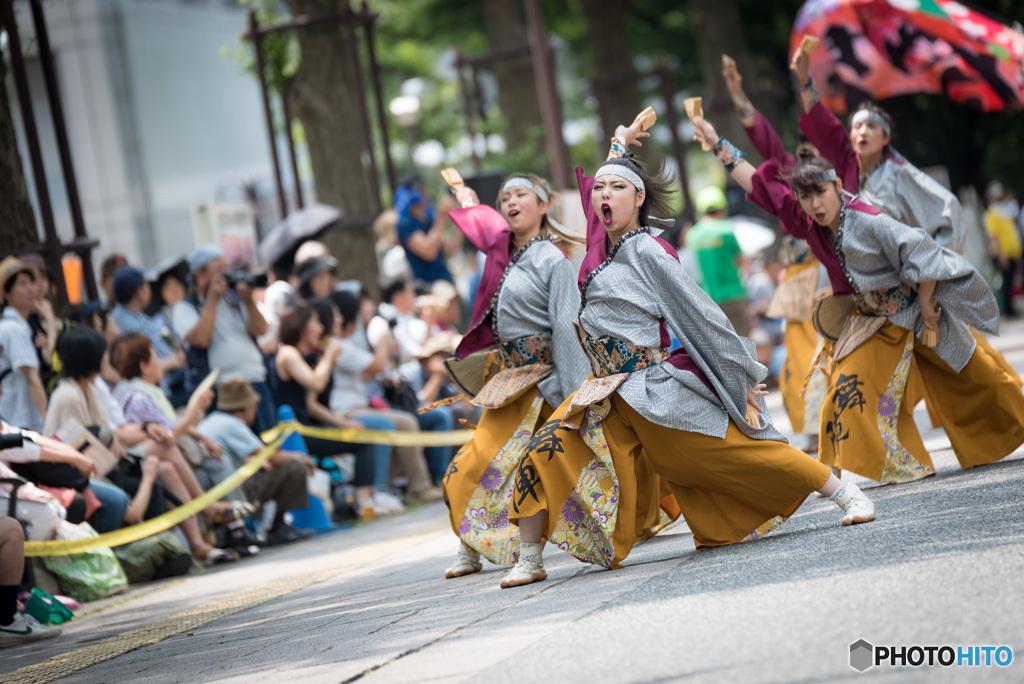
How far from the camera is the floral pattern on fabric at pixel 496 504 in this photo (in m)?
5.65

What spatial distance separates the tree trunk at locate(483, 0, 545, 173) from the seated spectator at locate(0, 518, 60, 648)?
550 inches

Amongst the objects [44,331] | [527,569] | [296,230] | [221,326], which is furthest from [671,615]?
[296,230]

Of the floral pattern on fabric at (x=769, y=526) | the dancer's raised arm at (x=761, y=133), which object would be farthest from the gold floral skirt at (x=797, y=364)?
the floral pattern on fabric at (x=769, y=526)

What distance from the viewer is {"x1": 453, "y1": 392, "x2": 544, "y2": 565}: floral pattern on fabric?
5.65 meters

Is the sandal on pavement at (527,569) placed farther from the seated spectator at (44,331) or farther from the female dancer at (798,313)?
the seated spectator at (44,331)

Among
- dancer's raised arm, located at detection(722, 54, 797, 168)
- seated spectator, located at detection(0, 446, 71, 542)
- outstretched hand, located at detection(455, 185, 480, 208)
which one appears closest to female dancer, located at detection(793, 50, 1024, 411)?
dancer's raised arm, located at detection(722, 54, 797, 168)

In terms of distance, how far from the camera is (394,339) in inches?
433

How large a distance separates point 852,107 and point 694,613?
14702 mm

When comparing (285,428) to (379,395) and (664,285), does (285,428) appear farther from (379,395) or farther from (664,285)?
(664,285)

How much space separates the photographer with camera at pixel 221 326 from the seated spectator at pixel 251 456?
293 millimetres

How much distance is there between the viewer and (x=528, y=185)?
233 inches

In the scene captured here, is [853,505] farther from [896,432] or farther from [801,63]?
[801,63]

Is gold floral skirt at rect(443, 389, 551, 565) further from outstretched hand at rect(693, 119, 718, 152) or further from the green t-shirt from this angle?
the green t-shirt

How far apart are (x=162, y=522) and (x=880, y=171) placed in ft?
15.4
